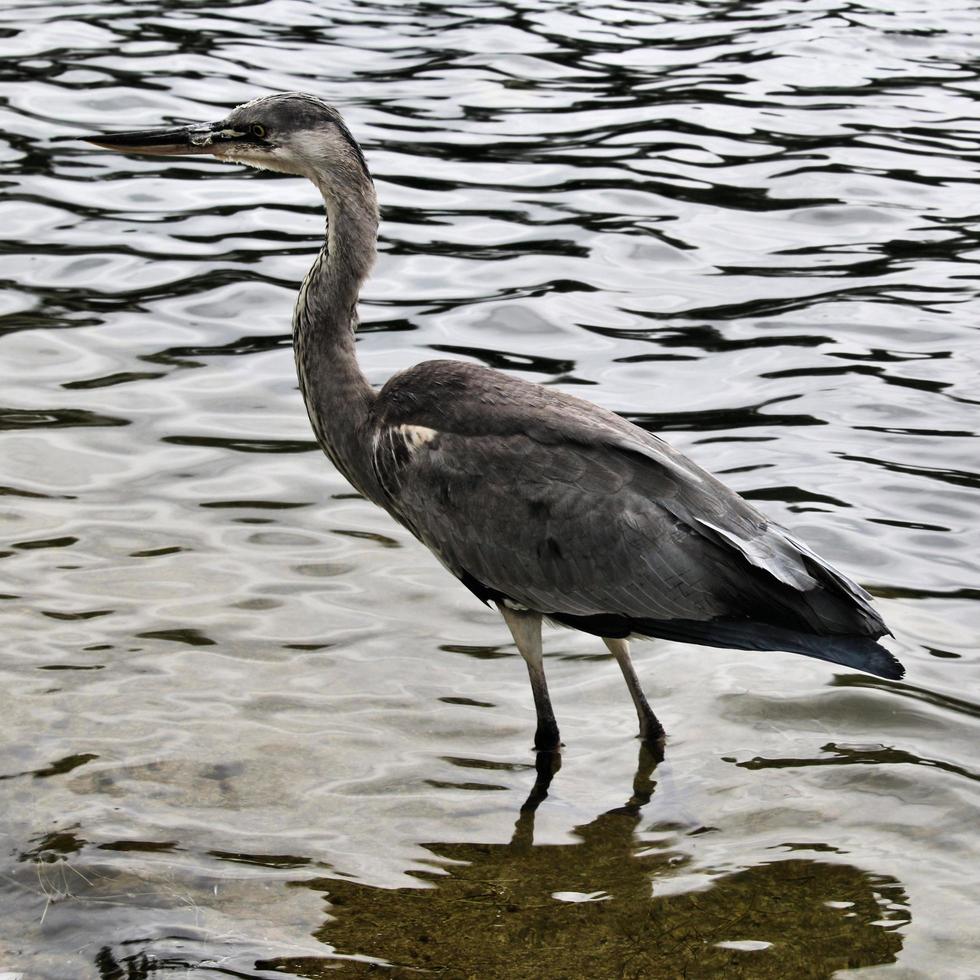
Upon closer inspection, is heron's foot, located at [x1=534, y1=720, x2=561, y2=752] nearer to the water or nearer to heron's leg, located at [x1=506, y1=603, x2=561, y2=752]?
heron's leg, located at [x1=506, y1=603, x2=561, y2=752]

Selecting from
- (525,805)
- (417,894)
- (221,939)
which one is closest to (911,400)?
(525,805)

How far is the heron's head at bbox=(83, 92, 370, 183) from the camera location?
22.2 ft

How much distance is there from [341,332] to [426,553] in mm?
1681

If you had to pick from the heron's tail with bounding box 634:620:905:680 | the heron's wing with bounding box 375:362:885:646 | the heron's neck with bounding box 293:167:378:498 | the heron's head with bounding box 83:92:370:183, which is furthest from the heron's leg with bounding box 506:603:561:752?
the heron's head with bounding box 83:92:370:183

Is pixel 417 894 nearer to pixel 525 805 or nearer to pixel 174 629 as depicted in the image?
pixel 525 805

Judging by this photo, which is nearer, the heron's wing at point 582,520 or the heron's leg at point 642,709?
the heron's wing at point 582,520

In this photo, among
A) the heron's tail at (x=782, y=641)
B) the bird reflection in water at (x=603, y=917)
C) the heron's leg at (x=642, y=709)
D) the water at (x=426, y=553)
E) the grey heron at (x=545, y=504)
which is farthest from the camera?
the heron's leg at (x=642, y=709)

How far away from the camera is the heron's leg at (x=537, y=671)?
6215mm

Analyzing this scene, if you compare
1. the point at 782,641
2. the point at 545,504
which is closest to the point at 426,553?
the point at 545,504

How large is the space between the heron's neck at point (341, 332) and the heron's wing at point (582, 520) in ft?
0.78

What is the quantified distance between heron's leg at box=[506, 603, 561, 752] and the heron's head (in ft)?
6.58

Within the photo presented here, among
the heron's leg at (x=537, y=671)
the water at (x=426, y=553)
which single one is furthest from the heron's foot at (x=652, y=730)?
the heron's leg at (x=537, y=671)

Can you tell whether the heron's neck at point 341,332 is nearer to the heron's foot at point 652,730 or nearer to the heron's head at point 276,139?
the heron's head at point 276,139

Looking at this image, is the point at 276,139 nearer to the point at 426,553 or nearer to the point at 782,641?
the point at 426,553
